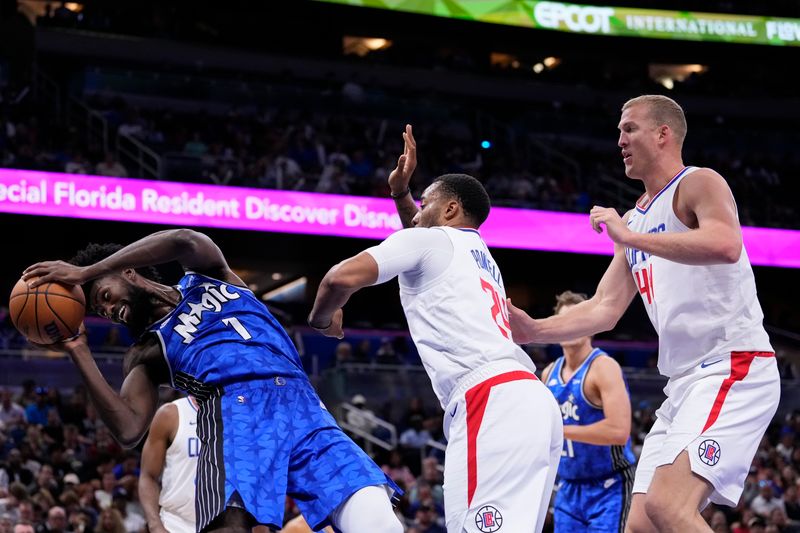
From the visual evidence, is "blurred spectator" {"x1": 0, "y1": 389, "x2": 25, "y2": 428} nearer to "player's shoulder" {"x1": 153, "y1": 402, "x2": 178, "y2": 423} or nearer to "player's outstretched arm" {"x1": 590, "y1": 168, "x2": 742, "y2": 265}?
"player's shoulder" {"x1": 153, "y1": 402, "x2": 178, "y2": 423}

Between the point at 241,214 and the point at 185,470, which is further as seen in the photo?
the point at 241,214

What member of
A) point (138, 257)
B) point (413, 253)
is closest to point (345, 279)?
point (413, 253)

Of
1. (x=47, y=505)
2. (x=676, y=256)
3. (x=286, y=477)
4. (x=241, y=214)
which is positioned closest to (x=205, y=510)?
(x=286, y=477)

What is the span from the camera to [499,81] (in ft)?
98.3

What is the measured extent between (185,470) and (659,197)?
369 centimetres

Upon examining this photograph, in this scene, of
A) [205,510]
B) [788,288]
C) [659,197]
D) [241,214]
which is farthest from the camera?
[788,288]

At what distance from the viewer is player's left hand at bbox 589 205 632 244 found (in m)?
4.53

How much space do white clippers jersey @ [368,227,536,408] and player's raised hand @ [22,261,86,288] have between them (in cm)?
124

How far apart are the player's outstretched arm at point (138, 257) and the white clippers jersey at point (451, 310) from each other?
0.80 meters

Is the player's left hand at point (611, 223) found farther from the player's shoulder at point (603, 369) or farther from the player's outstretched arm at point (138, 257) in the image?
the player's shoulder at point (603, 369)

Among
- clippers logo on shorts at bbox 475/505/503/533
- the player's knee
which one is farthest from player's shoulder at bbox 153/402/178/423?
the player's knee

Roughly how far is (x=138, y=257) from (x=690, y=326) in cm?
239

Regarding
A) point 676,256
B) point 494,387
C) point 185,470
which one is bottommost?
point 185,470

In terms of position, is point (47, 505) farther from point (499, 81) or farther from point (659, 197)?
point (499, 81)
